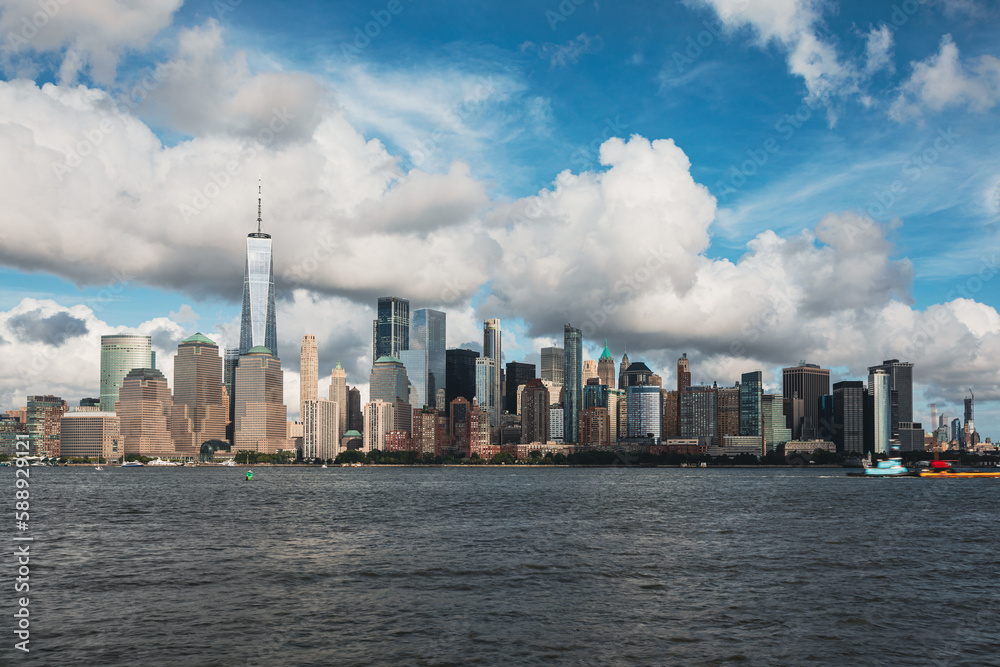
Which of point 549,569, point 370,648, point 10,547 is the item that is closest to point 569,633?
point 370,648

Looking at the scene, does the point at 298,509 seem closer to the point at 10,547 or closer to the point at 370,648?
the point at 10,547

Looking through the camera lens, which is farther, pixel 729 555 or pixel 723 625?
pixel 729 555

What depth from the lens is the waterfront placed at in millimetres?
38969

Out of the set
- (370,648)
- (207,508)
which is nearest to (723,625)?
(370,648)

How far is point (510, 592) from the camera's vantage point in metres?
52.5

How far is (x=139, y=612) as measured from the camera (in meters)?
46.1

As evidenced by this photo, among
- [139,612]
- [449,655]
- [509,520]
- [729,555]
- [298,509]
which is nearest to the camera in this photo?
[449,655]

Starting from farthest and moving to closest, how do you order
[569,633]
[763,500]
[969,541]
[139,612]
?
[763,500], [969,541], [139,612], [569,633]

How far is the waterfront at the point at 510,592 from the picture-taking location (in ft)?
128

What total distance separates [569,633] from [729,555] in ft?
107

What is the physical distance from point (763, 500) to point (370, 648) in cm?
12532

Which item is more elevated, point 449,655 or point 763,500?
point 449,655

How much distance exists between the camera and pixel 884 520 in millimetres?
107000

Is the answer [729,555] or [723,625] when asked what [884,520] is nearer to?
[729,555]
